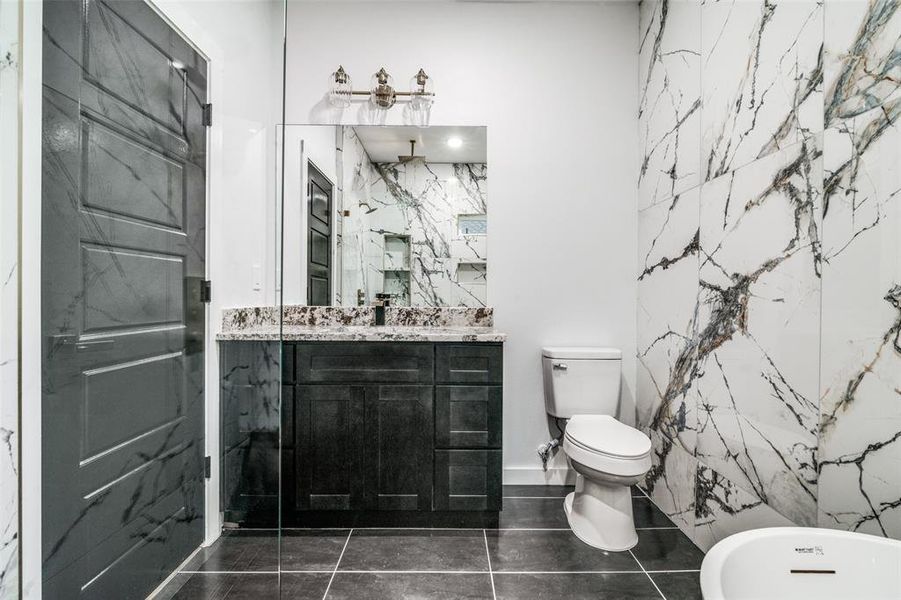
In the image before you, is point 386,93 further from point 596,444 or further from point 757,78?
point 596,444

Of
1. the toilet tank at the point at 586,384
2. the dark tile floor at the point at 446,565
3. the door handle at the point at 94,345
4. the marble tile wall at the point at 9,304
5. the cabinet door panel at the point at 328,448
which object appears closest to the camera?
the marble tile wall at the point at 9,304

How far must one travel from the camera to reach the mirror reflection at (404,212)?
2430 mm

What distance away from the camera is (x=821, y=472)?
126cm

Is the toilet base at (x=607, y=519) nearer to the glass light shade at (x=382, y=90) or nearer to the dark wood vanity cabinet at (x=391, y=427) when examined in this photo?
the dark wood vanity cabinet at (x=391, y=427)

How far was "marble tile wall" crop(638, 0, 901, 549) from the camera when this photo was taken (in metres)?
1.10

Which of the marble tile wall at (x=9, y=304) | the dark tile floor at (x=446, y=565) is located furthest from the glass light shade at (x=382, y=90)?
the dark tile floor at (x=446, y=565)

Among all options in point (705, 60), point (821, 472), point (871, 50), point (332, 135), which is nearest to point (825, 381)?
point (821, 472)

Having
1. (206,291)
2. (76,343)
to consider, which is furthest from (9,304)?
(206,291)

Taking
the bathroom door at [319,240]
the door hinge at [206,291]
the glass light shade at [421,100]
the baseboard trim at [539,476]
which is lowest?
the baseboard trim at [539,476]

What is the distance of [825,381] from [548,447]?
146cm

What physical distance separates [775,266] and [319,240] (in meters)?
2.06

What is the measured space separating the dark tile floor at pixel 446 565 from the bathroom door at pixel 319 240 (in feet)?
3.92

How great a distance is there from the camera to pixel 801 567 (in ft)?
2.84

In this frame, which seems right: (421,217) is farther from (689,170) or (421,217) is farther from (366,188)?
(689,170)
